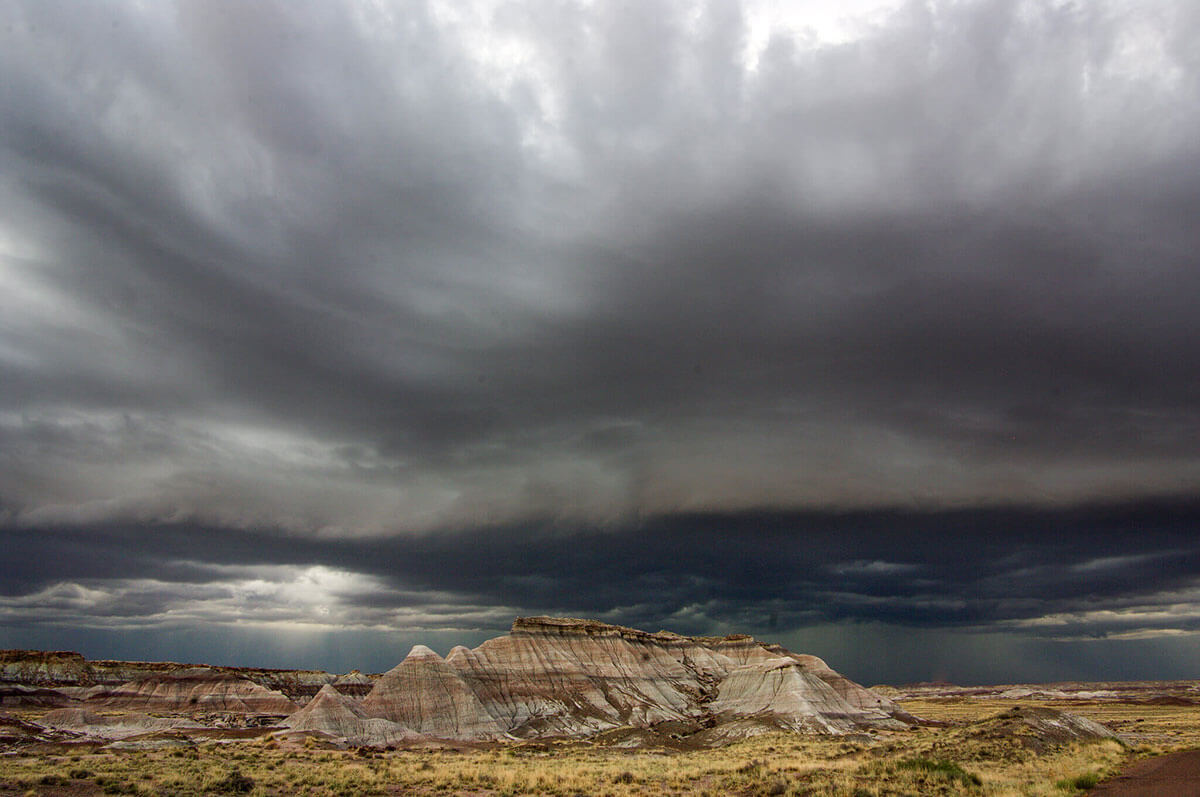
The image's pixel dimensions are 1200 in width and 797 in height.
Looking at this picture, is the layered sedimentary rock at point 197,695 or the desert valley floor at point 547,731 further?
the layered sedimentary rock at point 197,695

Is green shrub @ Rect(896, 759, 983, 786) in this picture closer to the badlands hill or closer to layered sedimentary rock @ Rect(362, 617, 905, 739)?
the badlands hill

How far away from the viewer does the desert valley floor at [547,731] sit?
36062 mm

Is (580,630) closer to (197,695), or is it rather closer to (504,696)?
(504,696)

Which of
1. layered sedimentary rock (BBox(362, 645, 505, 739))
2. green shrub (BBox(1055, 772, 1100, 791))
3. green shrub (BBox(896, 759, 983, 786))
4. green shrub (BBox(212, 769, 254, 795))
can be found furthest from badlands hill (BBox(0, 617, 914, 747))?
green shrub (BBox(1055, 772, 1100, 791))

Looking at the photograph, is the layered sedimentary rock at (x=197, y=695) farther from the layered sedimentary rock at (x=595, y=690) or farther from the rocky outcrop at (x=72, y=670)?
the layered sedimentary rock at (x=595, y=690)

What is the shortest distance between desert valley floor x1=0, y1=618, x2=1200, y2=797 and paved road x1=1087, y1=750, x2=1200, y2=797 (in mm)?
336

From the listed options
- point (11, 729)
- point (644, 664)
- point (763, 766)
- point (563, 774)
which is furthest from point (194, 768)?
point (644, 664)

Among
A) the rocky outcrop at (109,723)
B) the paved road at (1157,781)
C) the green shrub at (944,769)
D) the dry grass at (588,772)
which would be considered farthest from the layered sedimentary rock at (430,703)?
the paved road at (1157,781)

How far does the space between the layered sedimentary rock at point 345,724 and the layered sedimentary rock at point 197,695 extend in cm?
3770

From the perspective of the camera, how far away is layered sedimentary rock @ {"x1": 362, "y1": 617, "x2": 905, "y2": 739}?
299 ft

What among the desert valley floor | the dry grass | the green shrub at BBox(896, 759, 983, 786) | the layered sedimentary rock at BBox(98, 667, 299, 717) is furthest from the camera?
the layered sedimentary rock at BBox(98, 667, 299, 717)

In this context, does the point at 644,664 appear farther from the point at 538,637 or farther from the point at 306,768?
the point at 306,768

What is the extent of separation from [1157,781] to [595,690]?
290ft

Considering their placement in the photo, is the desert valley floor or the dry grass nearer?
the dry grass
